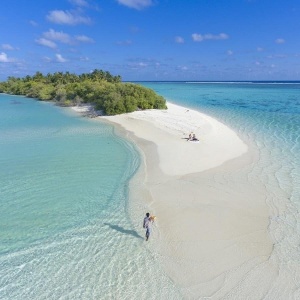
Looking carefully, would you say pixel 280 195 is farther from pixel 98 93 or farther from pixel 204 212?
pixel 98 93

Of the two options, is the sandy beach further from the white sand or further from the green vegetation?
the green vegetation

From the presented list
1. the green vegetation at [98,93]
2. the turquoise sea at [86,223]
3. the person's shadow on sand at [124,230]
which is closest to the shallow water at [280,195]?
the turquoise sea at [86,223]

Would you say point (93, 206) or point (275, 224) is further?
point (93, 206)

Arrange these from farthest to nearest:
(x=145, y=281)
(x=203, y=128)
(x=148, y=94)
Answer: (x=148, y=94)
(x=203, y=128)
(x=145, y=281)

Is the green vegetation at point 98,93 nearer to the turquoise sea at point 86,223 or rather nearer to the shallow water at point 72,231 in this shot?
the turquoise sea at point 86,223

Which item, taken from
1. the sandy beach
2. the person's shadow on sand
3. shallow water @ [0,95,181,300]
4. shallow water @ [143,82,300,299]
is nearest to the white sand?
the sandy beach

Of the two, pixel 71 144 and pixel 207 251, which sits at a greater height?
pixel 207 251

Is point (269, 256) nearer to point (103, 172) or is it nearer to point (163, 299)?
point (163, 299)

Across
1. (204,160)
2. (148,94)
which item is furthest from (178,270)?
(148,94)
